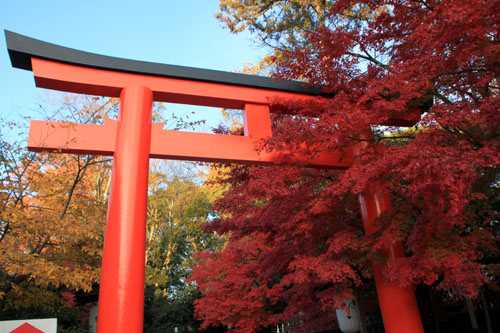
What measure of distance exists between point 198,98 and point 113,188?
220 centimetres

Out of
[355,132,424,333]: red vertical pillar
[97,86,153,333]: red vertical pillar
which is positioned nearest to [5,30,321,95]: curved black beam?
[97,86,153,333]: red vertical pillar

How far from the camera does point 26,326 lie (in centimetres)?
349

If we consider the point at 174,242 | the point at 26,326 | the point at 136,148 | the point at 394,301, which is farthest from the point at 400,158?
the point at 174,242

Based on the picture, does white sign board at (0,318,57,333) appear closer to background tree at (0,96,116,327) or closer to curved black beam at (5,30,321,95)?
background tree at (0,96,116,327)

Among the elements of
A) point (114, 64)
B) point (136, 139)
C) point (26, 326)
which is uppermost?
point (114, 64)

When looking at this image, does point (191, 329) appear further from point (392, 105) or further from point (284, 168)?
point (392, 105)

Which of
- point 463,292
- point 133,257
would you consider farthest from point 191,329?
point 463,292

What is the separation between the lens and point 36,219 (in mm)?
5738

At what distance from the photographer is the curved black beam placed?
17.8 feet

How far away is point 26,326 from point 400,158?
4538 mm

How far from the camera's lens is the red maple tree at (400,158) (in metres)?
4.55

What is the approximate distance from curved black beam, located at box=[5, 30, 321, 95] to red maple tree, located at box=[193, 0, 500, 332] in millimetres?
581

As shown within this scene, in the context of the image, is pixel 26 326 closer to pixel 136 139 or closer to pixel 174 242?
pixel 136 139

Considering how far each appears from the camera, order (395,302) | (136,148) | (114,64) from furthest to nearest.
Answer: (395,302) → (114,64) → (136,148)
